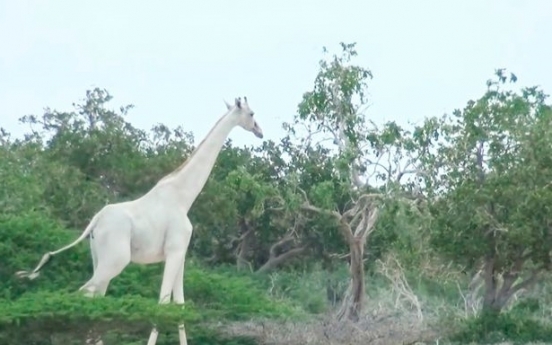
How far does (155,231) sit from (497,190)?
307 inches

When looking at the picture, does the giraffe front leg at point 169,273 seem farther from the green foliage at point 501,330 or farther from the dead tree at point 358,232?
the dead tree at point 358,232

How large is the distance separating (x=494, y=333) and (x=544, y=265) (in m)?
1.84

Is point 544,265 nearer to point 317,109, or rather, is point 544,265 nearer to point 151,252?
point 317,109

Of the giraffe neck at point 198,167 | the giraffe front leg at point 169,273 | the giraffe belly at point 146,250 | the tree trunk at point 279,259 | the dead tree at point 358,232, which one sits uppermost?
the tree trunk at point 279,259

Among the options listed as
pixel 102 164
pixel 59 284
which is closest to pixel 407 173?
pixel 59 284

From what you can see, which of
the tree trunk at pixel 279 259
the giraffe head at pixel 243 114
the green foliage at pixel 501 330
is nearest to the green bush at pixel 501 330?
the green foliage at pixel 501 330

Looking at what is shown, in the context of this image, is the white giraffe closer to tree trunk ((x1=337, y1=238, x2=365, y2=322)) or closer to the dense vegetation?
the dense vegetation

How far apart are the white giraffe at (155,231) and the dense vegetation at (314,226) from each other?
0.45 m

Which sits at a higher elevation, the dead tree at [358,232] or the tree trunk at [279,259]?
the tree trunk at [279,259]

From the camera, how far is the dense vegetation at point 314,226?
15547mm

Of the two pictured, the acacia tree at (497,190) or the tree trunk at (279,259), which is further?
the tree trunk at (279,259)

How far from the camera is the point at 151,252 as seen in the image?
541 inches

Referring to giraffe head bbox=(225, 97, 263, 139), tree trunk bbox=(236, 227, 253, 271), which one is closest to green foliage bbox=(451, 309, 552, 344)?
giraffe head bbox=(225, 97, 263, 139)

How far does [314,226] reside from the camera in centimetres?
3428
